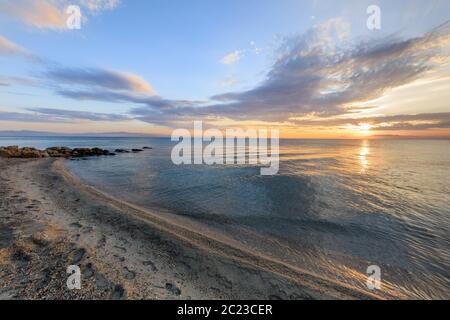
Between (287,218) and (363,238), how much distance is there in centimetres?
384

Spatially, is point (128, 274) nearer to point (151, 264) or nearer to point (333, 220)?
point (151, 264)

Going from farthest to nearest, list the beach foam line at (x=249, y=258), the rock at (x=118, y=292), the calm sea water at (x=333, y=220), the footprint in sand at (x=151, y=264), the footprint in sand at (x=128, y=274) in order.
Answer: the calm sea water at (x=333, y=220) < the footprint in sand at (x=151, y=264) < the beach foam line at (x=249, y=258) < the footprint in sand at (x=128, y=274) < the rock at (x=118, y=292)

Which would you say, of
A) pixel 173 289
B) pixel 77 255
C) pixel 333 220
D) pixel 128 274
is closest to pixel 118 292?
pixel 128 274

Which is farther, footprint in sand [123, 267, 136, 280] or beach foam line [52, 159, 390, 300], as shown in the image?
beach foam line [52, 159, 390, 300]

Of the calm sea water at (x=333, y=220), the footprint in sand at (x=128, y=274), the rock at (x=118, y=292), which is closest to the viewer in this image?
the rock at (x=118, y=292)

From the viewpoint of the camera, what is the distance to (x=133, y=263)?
5934 millimetres

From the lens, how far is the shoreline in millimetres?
4805

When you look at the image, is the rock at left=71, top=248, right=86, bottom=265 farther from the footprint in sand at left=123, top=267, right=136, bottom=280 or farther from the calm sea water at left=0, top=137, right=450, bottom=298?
the calm sea water at left=0, top=137, right=450, bottom=298

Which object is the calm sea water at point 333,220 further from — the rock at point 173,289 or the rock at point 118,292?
the rock at point 118,292

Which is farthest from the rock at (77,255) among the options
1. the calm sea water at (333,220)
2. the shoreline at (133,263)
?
the calm sea water at (333,220)

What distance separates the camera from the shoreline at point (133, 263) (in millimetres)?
4805

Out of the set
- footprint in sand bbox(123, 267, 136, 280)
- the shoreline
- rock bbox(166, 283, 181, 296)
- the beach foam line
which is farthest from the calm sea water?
footprint in sand bbox(123, 267, 136, 280)
